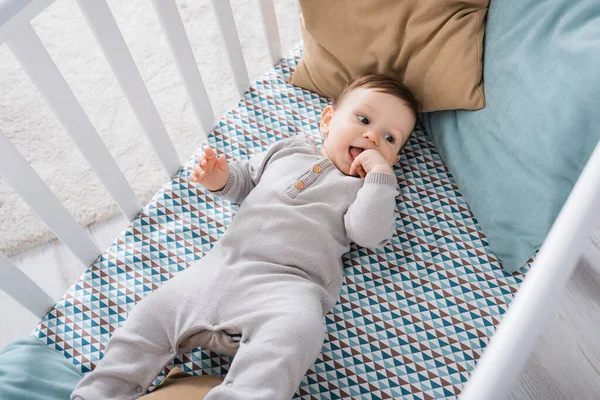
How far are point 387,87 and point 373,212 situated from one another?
26 centimetres

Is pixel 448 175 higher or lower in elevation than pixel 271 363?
higher

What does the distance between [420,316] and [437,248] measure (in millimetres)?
142

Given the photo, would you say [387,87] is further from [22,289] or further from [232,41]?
[22,289]

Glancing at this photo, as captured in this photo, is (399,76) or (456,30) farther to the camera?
(399,76)

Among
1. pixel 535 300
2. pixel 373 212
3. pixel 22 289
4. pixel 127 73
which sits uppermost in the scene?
pixel 535 300

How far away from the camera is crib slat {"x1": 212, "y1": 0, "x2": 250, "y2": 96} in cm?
104

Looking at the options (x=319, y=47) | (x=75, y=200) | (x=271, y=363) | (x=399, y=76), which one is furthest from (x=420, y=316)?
(x=75, y=200)

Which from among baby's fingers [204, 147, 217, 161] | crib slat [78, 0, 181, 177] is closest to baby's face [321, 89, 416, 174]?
baby's fingers [204, 147, 217, 161]

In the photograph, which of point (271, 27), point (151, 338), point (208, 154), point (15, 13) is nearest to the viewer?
point (15, 13)

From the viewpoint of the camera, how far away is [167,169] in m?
1.10

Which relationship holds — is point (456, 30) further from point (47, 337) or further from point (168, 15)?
point (47, 337)

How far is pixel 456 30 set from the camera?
3.18 ft

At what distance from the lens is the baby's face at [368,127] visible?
3.24 ft

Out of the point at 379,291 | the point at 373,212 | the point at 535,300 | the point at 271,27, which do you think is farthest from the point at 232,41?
the point at 535,300
